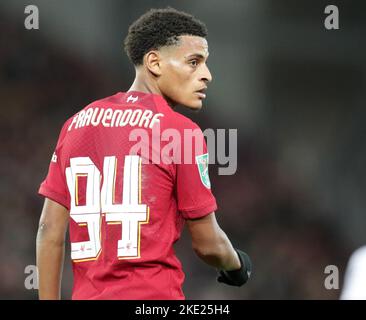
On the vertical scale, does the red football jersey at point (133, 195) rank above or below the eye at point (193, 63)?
below

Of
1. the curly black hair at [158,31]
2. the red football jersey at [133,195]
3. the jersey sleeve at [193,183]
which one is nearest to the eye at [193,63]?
the curly black hair at [158,31]

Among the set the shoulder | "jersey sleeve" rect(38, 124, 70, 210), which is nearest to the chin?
the shoulder

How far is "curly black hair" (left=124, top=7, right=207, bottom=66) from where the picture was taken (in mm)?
3297

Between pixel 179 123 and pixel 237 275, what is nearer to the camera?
pixel 179 123

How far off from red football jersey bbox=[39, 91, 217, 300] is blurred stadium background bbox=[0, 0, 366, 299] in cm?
337

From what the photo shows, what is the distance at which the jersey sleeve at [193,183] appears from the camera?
3.01 m

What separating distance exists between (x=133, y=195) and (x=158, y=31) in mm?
785

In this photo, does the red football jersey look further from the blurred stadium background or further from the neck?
the blurred stadium background

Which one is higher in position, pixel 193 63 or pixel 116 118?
pixel 193 63

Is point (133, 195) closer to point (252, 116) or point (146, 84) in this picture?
point (146, 84)

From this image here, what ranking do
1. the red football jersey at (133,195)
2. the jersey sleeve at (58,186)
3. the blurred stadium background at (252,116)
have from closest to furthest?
the red football jersey at (133,195), the jersey sleeve at (58,186), the blurred stadium background at (252,116)

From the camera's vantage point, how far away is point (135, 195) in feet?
9.77

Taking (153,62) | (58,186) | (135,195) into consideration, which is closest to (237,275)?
(135,195)

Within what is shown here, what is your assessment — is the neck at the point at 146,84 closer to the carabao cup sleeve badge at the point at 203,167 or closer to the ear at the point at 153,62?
the ear at the point at 153,62
